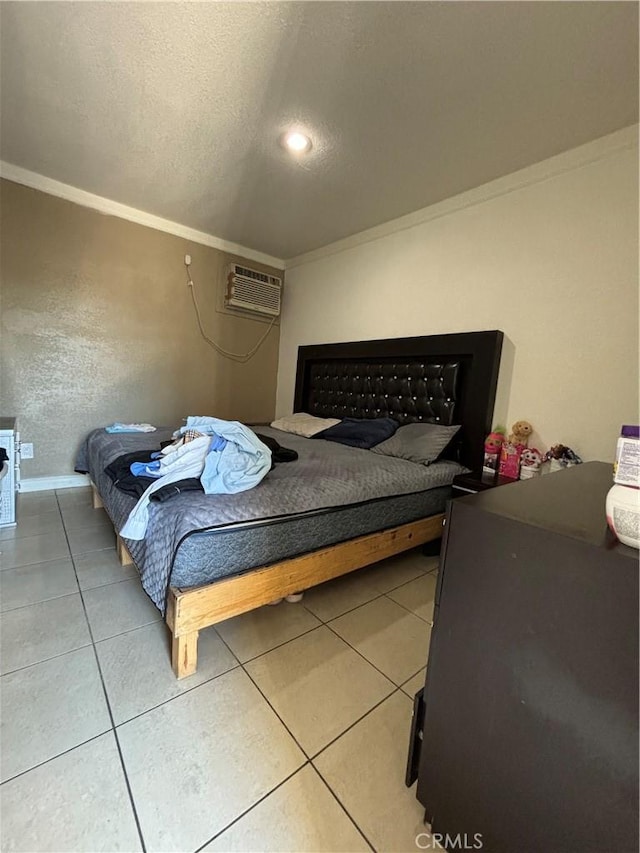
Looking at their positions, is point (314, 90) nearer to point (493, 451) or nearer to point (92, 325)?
point (493, 451)

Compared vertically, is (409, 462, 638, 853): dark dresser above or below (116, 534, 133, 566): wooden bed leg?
above

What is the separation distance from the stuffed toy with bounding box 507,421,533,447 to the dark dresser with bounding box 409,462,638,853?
147 centimetres

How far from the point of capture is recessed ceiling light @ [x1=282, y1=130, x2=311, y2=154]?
200cm

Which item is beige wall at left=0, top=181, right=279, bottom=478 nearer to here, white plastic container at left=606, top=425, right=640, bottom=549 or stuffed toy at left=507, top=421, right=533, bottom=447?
stuffed toy at left=507, top=421, right=533, bottom=447

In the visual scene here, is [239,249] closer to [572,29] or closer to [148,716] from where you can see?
[572,29]

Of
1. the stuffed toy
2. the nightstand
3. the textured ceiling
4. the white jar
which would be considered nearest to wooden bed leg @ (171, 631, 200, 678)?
the white jar

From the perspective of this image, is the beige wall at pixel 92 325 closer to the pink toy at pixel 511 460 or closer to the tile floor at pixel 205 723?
the tile floor at pixel 205 723

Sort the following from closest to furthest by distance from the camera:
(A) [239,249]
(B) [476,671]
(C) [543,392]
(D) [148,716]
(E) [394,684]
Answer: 1. (B) [476,671]
2. (D) [148,716]
3. (E) [394,684]
4. (C) [543,392]
5. (A) [239,249]

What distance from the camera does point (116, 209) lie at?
2.96 m

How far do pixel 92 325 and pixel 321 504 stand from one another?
108 inches

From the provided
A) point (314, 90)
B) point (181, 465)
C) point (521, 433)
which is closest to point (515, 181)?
point (314, 90)

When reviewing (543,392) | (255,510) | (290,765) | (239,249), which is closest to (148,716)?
(290,765)

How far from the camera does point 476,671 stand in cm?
72

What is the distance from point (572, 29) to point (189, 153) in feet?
6.64
